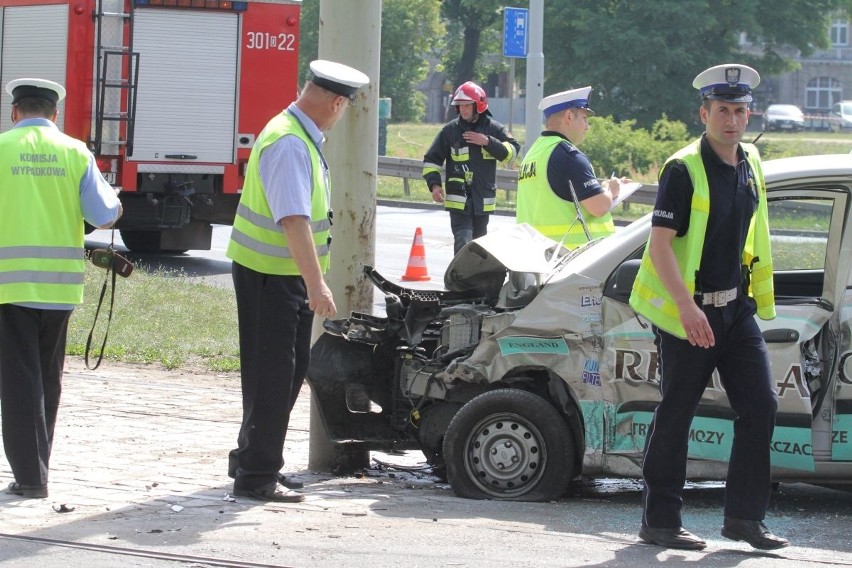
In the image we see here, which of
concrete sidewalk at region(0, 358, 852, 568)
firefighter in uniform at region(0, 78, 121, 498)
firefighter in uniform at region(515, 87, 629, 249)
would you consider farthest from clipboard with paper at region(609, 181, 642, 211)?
firefighter in uniform at region(0, 78, 121, 498)

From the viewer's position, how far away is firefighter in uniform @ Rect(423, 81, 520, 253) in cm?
1095

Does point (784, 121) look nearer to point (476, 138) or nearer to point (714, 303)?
point (476, 138)

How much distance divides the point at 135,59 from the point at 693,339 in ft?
37.8

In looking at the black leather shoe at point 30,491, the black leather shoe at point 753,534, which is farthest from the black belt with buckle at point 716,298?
the black leather shoe at point 30,491

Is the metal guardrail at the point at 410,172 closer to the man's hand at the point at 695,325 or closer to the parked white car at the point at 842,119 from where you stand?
the man's hand at the point at 695,325

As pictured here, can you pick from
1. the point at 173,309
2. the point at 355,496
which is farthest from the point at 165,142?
the point at 355,496

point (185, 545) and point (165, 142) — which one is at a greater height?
point (165, 142)

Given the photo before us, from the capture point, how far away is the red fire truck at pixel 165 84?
15148 millimetres

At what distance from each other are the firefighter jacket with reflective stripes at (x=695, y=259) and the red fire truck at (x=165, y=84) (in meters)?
10.9

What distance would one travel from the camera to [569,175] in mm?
7219

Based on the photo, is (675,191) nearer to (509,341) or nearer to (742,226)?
(742,226)

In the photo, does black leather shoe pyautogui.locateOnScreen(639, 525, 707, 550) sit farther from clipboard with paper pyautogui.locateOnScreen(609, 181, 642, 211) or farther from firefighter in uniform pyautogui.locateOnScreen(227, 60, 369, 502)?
clipboard with paper pyautogui.locateOnScreen(609, 181, 642, 211)

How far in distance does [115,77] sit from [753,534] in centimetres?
1163

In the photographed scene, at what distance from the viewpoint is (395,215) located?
23.8 m
